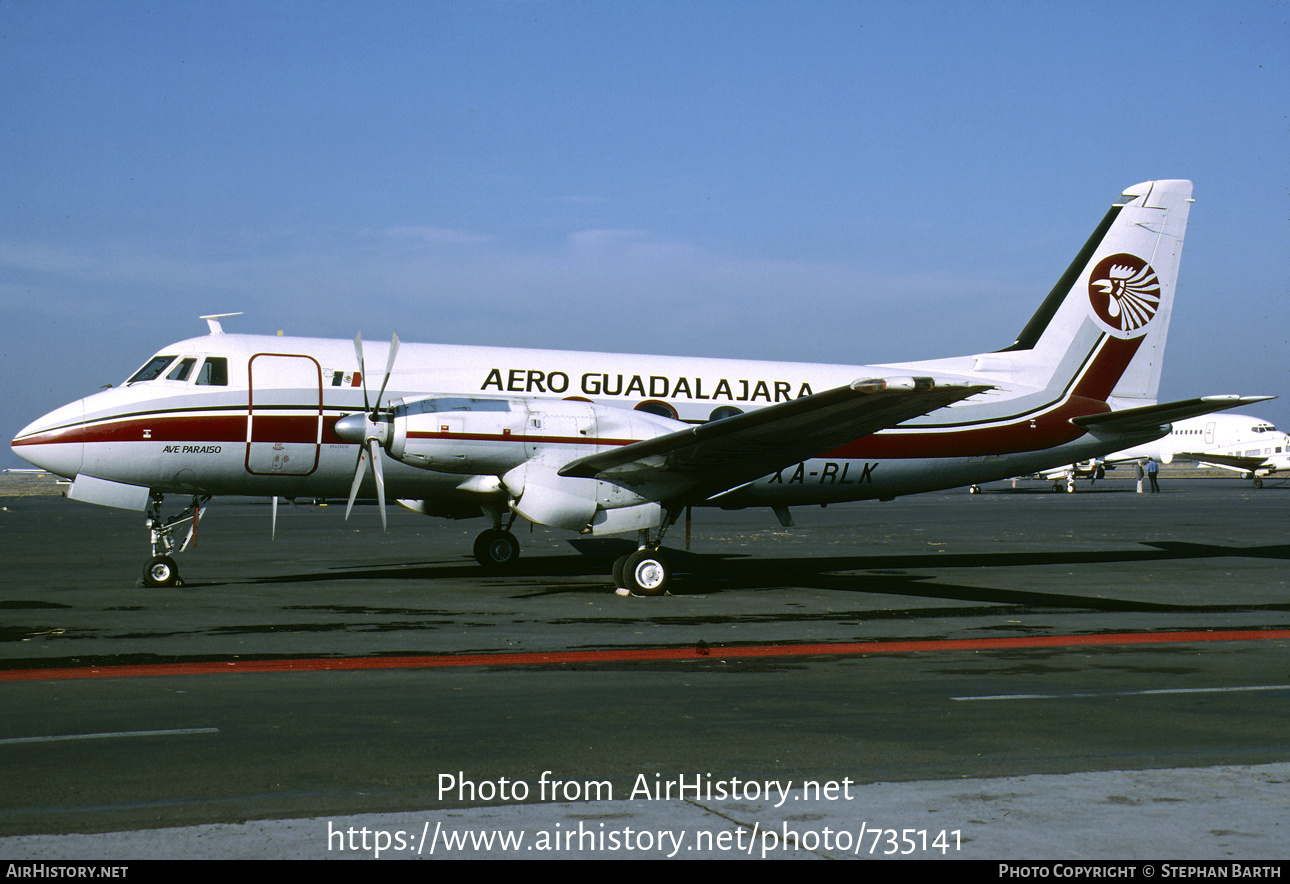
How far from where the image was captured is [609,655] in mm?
11031

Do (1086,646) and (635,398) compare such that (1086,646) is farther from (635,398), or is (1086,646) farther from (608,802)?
(635,398)

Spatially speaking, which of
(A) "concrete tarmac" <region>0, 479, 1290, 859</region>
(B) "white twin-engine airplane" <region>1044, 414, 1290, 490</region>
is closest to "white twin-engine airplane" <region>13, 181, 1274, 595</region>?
(A) "concrete tarmac" <region>0, 479, 1290, 859</region>

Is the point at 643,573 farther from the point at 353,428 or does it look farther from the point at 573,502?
the point at 353,428

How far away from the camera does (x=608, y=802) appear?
567 centimetres

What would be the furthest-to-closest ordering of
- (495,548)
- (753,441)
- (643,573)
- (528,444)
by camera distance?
1. (495,548)
2. (528,444)
3. (643,573)
4. (753,441)

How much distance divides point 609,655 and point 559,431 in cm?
640

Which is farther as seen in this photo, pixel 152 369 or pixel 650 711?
pixel 152 369

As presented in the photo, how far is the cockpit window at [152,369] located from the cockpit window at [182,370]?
0.18 metres

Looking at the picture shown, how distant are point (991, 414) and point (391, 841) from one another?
18.0 meters

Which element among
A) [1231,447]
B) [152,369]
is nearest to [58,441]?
[152,369]

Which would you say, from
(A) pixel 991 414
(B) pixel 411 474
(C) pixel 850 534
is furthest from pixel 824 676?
(C) pixel 850 534

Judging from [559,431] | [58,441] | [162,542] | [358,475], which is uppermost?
[559,431]

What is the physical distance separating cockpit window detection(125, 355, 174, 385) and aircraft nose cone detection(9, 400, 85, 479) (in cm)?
93

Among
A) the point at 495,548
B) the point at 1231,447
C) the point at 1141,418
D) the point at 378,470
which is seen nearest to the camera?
the point at 378,470
